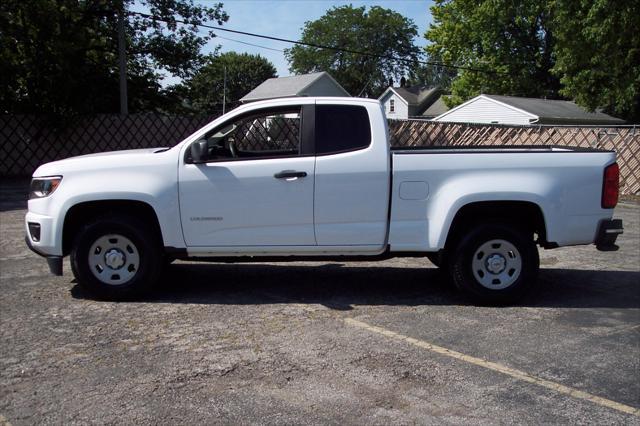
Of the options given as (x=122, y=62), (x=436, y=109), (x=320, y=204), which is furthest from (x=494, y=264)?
(x=436, y=109)

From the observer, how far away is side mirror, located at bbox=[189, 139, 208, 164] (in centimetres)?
588

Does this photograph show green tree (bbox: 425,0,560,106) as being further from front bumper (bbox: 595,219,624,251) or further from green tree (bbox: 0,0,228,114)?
front bumper (bbox: 595,219,624,251)

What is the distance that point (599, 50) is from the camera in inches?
1094

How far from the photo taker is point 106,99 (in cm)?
2344

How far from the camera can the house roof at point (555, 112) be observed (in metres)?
36.6

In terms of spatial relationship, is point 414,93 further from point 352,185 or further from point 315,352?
point 315,352

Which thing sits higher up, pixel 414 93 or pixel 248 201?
pixel 414 93

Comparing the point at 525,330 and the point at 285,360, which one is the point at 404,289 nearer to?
the point at 525,330

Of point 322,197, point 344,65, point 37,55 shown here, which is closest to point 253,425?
point 322,197

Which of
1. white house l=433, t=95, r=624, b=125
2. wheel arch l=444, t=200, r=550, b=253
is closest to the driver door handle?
wheel arch l=444, t=200, r=550, b=253

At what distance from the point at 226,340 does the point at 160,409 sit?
49.2 inches

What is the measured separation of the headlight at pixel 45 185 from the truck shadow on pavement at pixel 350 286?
1.07 meters

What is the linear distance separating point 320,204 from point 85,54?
19.1 meters

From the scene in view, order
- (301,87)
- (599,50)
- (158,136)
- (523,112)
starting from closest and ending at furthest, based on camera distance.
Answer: (158,136) < (599,50) < (523,112) < (301,87)
